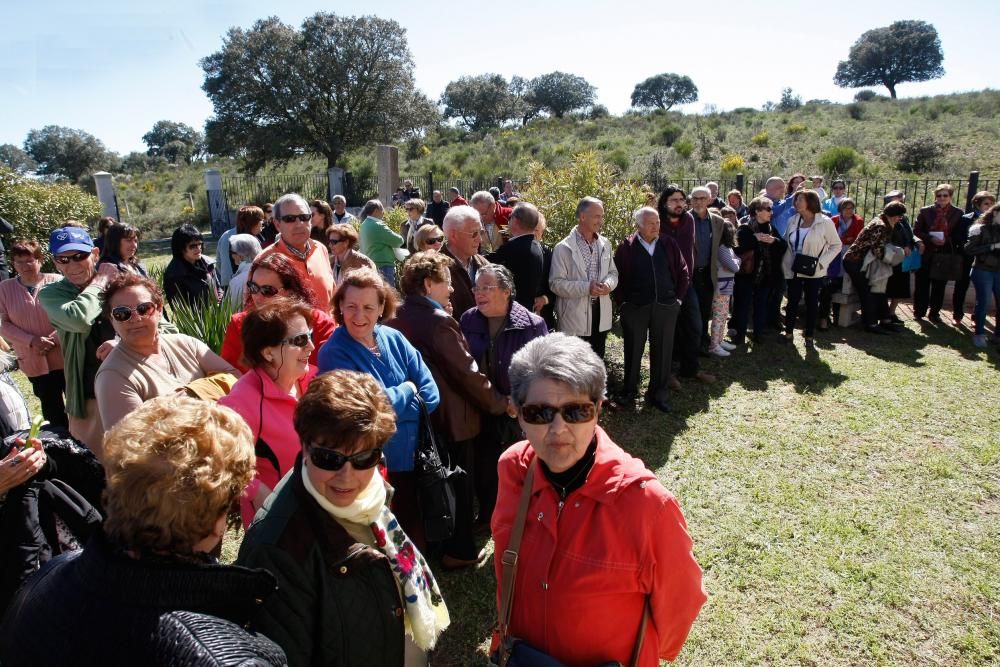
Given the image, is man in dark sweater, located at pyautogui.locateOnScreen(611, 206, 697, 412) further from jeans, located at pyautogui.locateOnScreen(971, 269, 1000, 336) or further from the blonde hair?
the blonde hair

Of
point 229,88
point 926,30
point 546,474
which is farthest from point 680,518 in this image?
point 926,30

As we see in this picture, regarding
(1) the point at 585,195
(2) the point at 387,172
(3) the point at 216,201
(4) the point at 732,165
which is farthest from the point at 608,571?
(4) the point at 732,165

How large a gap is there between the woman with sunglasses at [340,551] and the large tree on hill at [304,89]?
33188 millimetres

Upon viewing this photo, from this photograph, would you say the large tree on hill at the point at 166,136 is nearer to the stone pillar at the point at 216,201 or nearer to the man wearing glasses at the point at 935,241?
the stone pillar at the point at 216,201

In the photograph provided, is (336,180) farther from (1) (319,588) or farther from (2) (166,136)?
(2) (166,136)

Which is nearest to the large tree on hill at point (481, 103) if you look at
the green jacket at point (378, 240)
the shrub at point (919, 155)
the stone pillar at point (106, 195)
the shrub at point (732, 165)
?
the shrub at point (732, 165)

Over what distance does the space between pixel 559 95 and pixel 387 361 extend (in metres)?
74.8

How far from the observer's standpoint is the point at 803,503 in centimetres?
427

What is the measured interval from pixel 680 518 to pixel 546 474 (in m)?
0.42

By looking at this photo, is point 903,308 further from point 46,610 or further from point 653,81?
point 653,81

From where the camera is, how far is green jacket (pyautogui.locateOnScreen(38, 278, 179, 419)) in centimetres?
340

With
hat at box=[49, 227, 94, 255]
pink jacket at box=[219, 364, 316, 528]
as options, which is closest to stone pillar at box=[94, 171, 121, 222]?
hat at box=[49, 227, 94, 255]

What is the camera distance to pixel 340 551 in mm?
1669

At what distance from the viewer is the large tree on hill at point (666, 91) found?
77.4m
